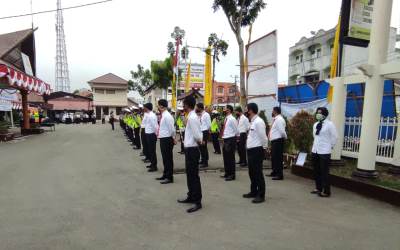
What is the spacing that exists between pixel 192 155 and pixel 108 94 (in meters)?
47.4

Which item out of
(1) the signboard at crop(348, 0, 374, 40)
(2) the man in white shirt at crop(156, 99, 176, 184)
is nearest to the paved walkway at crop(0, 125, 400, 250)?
(2) the man in white shirt at crop(156, 99, 176, 184)

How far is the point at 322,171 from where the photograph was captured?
19.3ft

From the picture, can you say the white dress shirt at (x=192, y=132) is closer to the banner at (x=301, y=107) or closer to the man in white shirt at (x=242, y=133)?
the man in white shirt at (x=242, y=133)

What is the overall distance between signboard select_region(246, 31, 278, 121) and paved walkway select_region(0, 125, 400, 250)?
403 centimetres

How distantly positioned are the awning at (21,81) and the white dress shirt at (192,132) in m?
11.5

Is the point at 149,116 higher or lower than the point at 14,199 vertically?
higher

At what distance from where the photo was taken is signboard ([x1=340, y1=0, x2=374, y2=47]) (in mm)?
6688

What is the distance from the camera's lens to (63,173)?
307 inches

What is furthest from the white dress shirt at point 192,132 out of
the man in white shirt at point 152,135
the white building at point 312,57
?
the white building at point 312,57

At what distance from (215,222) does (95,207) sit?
2.13 m

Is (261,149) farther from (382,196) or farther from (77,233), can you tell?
(77,233)

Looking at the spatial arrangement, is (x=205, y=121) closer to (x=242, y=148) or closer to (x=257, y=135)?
(x=242, y=148)

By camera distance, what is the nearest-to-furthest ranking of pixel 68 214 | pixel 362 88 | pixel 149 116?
pixel 68 214, pixel 149 116, pixel 362 88

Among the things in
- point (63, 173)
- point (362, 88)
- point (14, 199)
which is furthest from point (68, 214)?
point (362, 88)
